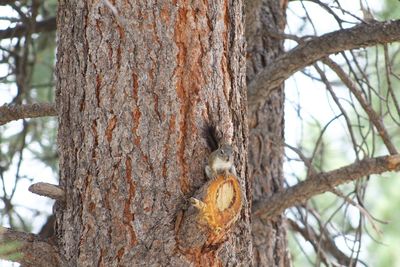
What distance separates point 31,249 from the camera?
6.05 feet

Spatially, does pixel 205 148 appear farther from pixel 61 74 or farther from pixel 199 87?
pixel 61 74

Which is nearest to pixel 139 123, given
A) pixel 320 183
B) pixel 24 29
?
pixel 320 183

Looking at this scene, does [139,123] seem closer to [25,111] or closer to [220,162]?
[220,162]

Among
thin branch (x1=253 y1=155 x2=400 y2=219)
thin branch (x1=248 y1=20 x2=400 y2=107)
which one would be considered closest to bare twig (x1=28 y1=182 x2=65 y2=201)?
thin branch (x1=248 y1=20 x2=400 y2=107)

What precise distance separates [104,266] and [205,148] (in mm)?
346

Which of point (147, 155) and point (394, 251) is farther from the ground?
point (394, 251)

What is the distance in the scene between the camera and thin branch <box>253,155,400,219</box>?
266 cm

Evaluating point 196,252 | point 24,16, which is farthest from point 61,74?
point 24,16

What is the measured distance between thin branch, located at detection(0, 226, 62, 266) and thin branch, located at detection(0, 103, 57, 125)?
445 millimetres

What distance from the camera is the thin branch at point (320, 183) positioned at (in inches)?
105

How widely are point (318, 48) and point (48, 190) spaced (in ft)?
3.44

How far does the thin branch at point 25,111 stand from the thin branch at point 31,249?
44 centimetres

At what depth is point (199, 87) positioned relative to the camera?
1.90 metres

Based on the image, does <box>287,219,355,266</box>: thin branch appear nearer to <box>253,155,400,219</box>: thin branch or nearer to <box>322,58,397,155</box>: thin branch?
<box>253,155,400,219</box>: thin branch
